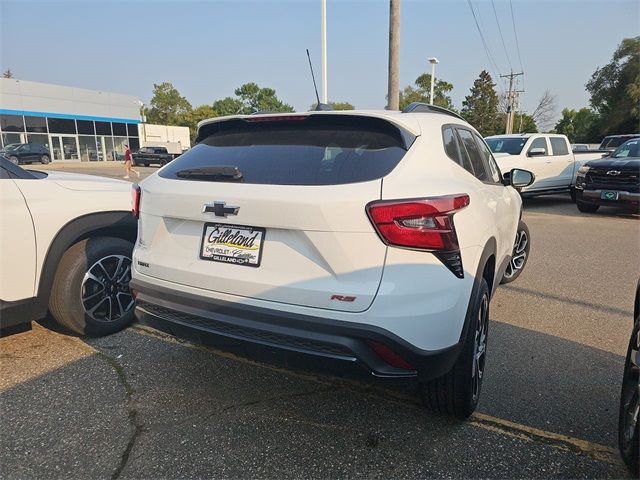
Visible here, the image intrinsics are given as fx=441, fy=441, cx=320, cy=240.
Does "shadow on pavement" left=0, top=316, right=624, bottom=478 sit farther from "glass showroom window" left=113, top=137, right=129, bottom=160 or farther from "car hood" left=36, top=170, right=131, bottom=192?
"glass showroom window" left=113, top=137, right=129, bottom=160

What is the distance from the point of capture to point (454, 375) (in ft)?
7.66

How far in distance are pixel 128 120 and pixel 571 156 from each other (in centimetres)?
4077

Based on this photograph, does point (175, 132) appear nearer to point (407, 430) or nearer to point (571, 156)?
point (571, 156)

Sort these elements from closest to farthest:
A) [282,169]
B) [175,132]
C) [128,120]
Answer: [282,169], [128,120], [175,132]

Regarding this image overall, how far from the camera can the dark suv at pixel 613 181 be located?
941cm

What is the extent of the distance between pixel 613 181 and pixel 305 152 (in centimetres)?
995

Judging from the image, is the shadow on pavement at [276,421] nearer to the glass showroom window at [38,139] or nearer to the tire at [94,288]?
the tire at [94,288]

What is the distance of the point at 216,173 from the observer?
2385mm

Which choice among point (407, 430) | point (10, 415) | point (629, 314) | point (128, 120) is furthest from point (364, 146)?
point (128, 120)

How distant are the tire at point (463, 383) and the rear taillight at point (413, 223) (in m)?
0.50

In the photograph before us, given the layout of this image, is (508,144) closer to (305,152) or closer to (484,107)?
(305,152)

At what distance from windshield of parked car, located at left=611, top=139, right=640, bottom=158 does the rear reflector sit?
1119 cm

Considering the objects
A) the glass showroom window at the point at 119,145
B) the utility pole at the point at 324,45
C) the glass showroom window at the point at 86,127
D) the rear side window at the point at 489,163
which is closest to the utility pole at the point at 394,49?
the utility pole at the point at 324,45

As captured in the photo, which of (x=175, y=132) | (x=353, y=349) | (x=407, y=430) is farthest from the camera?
(x=175, y=132)
